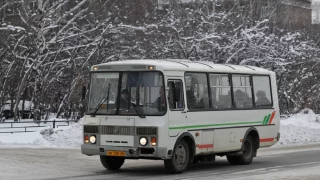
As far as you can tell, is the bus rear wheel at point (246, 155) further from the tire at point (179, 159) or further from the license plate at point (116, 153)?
the license plate at point (116, 153)

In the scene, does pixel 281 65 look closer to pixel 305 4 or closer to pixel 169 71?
pixel 169 71

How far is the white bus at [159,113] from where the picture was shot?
17.1 meters

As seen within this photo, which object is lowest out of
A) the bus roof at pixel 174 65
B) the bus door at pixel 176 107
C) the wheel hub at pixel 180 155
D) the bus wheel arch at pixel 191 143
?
the wheel hub at pixel 180 155

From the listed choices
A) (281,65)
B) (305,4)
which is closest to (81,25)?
(281,65)

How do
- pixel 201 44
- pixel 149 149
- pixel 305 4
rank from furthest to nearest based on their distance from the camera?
pixel 305 4 < pixel 201 44 < pixel 149 149

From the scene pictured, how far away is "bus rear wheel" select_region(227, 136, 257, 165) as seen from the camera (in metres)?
21.1

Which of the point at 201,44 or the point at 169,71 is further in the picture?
the point at 201,44

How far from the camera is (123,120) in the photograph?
17.3m

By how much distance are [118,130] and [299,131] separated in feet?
65.4

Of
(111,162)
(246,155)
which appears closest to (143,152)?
(111,162)

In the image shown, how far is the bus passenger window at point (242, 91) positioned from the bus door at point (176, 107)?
119 inches

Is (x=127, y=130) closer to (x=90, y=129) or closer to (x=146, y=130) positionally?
(x=146, y=130)

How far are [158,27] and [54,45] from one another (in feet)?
22.1

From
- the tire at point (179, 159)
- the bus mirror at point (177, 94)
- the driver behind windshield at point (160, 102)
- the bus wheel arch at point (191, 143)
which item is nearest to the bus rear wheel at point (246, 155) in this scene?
the bus wheel arch at point (191, 143)
